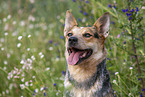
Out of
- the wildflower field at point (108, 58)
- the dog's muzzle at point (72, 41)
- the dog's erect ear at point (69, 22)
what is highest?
the dog's erect ear at point (69, 22)

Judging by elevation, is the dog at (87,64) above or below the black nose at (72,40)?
below

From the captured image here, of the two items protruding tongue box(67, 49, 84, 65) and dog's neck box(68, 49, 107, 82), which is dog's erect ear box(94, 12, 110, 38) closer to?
dog's neck box(68, 49, 107, 82)

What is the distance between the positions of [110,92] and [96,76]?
0.89 feet

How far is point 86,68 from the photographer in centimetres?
264

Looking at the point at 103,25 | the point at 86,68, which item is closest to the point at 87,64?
the point at 86,68

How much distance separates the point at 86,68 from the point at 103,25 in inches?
24.6

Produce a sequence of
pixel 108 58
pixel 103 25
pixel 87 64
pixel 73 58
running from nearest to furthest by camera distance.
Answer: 1. pixel 73 58
2. pixel 87 64
3. pixel 103 25
4. pixel 108 58

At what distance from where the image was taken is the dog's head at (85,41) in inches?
100

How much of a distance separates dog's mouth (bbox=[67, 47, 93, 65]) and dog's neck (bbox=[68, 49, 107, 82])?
0.07 metres

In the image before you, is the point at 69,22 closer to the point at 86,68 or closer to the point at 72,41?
the point at 72,41

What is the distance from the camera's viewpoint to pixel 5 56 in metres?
4.78

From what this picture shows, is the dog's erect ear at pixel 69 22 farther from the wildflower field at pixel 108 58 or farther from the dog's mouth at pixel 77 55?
the wildflower field at pixel 108 58

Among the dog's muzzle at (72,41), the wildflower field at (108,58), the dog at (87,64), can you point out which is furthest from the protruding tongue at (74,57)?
the wildflower field at (108,58)

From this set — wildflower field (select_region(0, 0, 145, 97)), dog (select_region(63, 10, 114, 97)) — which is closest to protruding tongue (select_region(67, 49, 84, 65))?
dog (select_region(63, 10, 114, 97))
